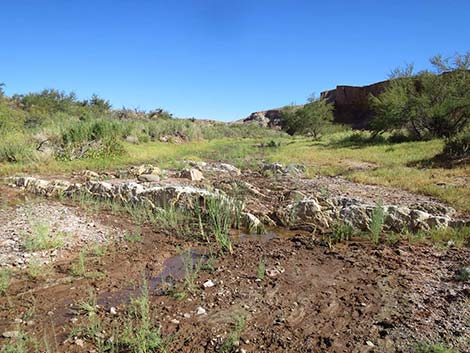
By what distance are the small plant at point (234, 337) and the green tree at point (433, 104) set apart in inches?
734

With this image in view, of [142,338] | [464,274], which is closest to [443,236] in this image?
[464,274]

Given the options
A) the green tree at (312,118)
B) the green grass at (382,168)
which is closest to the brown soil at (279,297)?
the green grass at (382,168)

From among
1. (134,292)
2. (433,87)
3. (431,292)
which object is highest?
(433,87)

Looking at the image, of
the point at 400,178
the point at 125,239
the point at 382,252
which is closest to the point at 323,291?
the point at 382,252

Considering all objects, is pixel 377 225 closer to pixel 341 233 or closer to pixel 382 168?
pixel 341 233

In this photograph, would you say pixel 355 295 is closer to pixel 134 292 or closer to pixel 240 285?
pixel 240 285

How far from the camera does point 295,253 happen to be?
453 cm

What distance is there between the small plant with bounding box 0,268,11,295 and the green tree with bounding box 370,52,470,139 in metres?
19.7

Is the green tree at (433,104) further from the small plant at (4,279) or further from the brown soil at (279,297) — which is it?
the small plant at (4,279)

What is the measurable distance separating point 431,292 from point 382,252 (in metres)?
1.02

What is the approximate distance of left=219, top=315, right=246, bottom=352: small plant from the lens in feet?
8.61

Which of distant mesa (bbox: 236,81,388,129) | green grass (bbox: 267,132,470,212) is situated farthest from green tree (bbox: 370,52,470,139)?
distant mesa (bbox: 236,81,388,129)

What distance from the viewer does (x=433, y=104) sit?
18594 millimetres

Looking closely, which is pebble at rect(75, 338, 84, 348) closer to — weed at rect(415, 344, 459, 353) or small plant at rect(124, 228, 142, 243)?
small plant at rect(124, 228, 142, 243)
